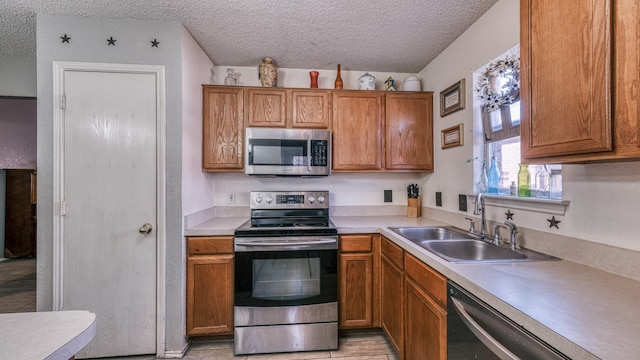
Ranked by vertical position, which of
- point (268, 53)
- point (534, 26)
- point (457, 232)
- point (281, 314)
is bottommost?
point (281, 314)

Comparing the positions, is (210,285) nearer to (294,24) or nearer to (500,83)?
(294,24)

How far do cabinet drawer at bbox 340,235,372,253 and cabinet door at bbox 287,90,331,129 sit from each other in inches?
40.3

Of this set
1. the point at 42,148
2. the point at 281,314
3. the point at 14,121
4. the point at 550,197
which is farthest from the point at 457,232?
the point at 14,121

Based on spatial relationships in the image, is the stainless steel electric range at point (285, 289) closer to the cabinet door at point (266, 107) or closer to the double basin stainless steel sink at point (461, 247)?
the double basin stainless steel sink at point (461, 247)

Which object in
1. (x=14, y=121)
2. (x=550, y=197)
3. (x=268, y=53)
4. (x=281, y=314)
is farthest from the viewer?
(x=14, y=121)

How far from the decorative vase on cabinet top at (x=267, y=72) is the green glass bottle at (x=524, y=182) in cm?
204

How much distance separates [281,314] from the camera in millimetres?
1952

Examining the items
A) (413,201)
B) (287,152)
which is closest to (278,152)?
(287,152)

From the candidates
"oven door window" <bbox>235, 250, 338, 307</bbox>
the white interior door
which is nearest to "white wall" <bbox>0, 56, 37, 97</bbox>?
the white interior door

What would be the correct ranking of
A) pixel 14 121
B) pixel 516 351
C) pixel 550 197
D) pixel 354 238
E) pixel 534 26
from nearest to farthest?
pixel 516 351, pixel 534 26, pixel 550 197, pixel 354 238, pixel 14 121

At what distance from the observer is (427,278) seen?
1.35m

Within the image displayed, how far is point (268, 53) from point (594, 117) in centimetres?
223

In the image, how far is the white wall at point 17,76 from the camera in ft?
7.80

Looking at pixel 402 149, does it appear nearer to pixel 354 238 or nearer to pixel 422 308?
pixel 354 238
